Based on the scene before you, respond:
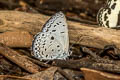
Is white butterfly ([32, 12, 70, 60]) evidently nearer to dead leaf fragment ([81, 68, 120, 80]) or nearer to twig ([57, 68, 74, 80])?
twig ([57, 68, 74, 80])

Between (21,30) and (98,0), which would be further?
(98,0)

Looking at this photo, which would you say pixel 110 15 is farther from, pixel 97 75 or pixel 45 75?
pixel 45 75

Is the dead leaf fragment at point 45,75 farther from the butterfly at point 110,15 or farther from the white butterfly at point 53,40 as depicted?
the butterfly at point 110,15

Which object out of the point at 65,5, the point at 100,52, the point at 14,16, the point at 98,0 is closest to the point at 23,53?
the point at 14,16

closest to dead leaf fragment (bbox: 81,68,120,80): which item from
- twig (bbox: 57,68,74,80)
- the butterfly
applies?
twig (bbox: 57,68,74,80)

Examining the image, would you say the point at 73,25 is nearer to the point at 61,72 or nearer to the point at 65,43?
the point at 65,43

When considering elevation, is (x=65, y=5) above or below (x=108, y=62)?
above
